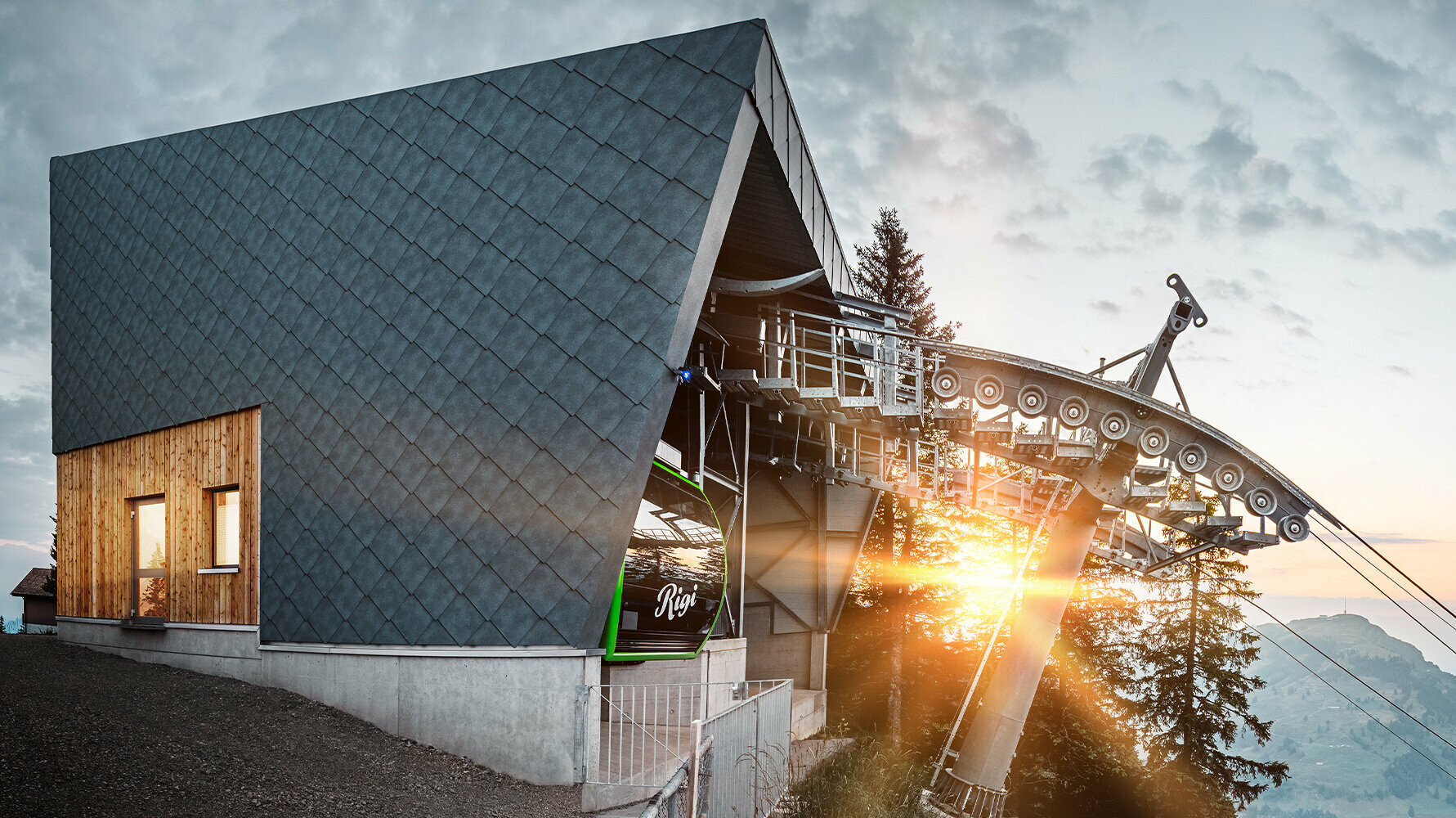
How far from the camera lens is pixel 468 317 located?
1332 cm

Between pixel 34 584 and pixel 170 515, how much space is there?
125 feet

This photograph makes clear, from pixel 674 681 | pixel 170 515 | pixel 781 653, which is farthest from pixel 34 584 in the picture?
pixel 674 681

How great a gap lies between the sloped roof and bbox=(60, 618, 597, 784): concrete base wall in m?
0.27

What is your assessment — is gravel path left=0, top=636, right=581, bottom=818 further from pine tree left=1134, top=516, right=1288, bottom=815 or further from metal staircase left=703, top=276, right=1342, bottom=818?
pine tree left=1134, top=516, right=1288, bottom=815

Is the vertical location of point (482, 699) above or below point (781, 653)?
above

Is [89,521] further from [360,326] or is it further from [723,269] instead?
[723,269]

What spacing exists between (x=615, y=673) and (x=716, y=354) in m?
6.41


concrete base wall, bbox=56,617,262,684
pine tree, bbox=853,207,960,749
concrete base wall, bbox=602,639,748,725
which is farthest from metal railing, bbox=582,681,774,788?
pine tree, bbox=853,207,960,749

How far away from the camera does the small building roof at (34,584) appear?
149 ft

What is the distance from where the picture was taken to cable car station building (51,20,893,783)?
39.7 feet

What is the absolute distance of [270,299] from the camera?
15.7 metres

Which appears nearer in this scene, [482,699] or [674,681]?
[482,699]

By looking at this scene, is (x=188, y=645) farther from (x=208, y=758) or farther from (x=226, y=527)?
(x=208, y=758)

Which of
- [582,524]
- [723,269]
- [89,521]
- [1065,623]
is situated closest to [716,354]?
[723,269]
